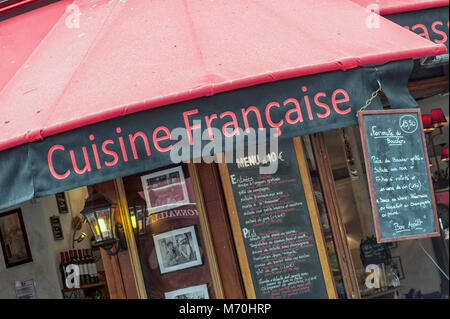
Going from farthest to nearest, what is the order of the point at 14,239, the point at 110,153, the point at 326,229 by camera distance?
the point at 14,239
the point at 326,229
the point at 110,153

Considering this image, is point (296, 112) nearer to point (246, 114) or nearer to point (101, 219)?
point (246, 114)

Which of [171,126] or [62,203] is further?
[62,203]

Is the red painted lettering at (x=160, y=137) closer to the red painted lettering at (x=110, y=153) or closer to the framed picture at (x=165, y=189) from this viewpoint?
the red painted lettering at (x=110, y=153)

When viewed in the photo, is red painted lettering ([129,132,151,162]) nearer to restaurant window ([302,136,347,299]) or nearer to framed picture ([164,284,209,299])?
framed picture ([164,284,209,299])

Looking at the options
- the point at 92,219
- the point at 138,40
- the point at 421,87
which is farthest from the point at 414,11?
the point at 92,219

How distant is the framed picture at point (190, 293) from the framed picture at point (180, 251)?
18cm

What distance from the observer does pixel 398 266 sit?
7.64m

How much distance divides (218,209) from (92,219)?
3.42 feet

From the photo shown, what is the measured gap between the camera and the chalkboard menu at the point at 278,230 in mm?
5516

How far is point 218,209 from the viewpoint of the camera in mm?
5535

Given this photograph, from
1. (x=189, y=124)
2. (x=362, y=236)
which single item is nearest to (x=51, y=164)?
(x=189, y=124)

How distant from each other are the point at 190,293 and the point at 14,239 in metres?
3.95

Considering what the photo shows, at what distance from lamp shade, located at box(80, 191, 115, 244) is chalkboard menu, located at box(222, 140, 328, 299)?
1061mm

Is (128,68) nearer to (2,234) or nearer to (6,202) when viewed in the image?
(6,202)
